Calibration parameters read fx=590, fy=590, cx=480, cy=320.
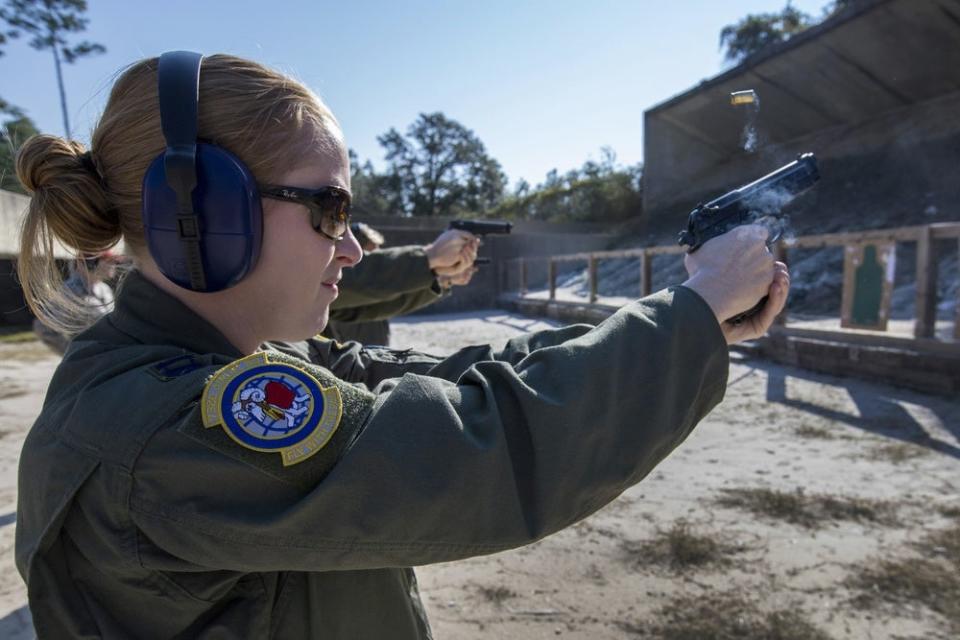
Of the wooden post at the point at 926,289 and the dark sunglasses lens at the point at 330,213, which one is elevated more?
the dark sunglasses lens at the point at 330,213

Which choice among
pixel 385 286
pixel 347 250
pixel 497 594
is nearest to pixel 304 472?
pixel 347 250

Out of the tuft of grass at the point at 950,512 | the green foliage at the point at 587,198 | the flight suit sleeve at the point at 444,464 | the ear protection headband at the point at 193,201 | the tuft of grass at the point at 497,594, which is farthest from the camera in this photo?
the green foliage at the point at 587,198

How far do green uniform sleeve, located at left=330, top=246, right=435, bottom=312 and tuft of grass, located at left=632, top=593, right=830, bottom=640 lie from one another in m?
1.54

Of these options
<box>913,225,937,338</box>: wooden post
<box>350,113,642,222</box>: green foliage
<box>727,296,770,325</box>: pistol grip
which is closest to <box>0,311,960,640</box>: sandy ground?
<box>913,225,937,338</box>: wooden post

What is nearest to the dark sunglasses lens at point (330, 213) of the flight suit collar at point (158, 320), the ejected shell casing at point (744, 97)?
the flight suit collar at point (158, 320)

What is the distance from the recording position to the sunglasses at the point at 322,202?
2.85 ft

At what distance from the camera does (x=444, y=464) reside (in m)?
0.68

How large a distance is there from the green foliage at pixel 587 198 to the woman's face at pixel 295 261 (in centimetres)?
2098

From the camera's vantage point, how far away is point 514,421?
0.74m

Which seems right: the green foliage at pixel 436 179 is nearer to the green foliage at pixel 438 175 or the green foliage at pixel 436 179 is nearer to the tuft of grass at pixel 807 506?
the green foliage at pixel 438 175

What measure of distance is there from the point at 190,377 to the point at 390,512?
0.95 ft

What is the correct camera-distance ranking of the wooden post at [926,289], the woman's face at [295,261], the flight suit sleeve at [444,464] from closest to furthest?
the flight suit sleeve at [444,464] < the woman's face at [295,261] < the wooden post at [926,289]

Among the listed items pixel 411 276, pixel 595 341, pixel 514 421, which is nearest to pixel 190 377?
pixel 514 421

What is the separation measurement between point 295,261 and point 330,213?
9cm
